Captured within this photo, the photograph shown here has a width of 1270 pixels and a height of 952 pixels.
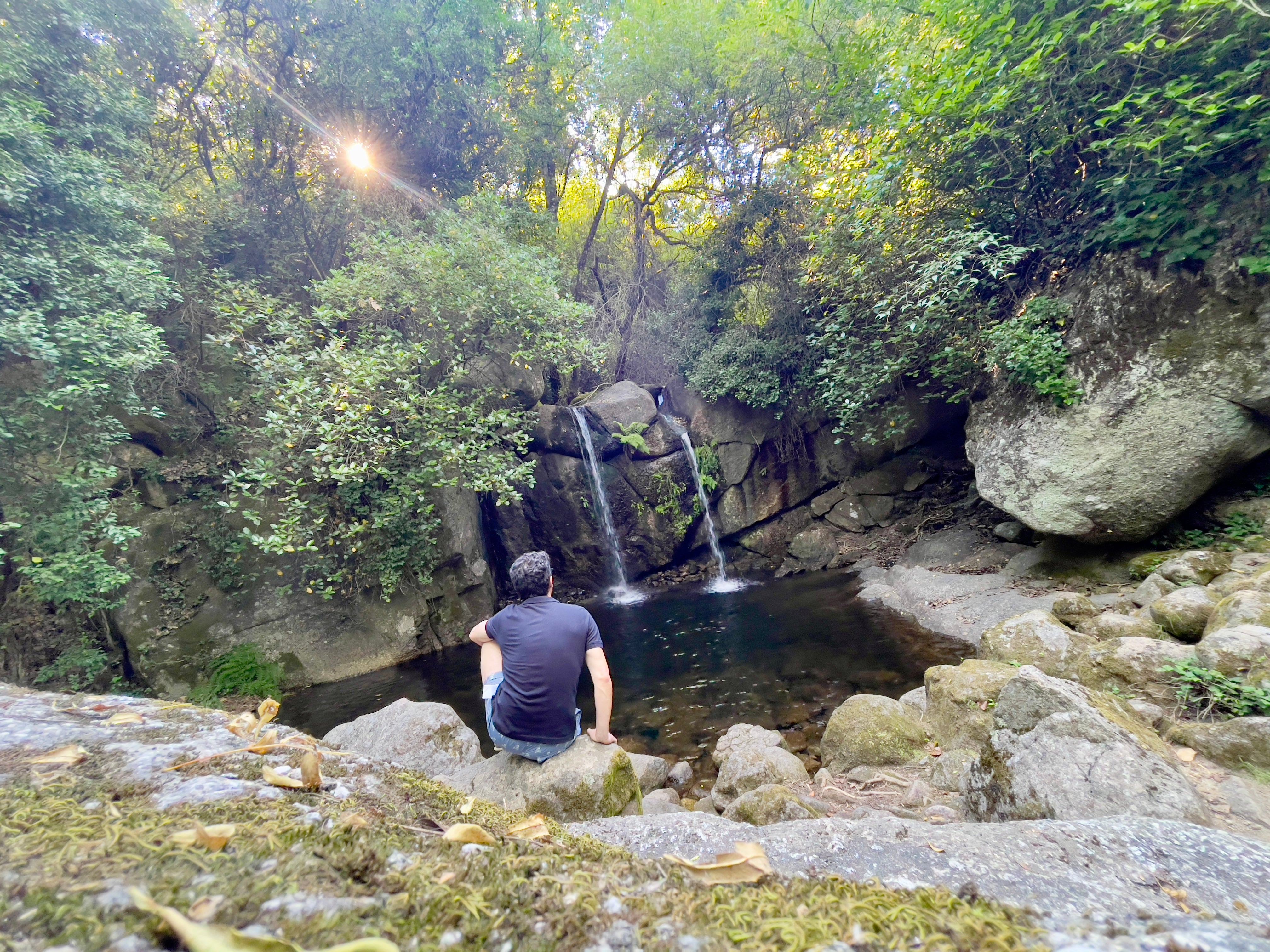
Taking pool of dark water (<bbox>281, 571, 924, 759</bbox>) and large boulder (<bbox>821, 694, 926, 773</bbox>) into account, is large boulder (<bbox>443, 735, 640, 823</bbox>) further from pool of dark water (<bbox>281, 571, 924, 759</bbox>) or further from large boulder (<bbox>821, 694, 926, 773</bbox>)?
pool of dark water (<bbox>281, 571, 924, 759</bbox>)

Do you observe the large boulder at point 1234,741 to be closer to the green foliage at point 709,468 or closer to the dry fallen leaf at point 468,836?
the dry fallen leaf at point 468,836

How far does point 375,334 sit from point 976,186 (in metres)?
10.5

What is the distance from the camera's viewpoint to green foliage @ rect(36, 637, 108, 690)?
6496 millimetres

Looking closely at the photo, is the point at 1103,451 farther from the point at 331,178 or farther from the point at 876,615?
the point at 331,178

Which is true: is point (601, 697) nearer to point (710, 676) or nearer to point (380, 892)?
point (380, 892)

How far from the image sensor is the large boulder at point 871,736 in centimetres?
413

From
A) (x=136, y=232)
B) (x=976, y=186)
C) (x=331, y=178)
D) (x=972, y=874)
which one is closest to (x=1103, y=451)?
(x=976, y=186)

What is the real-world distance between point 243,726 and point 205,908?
4.88 feet

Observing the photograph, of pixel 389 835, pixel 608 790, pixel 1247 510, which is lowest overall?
pixel 1247 510

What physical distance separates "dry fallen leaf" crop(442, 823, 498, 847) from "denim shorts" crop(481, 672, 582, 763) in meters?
1.74

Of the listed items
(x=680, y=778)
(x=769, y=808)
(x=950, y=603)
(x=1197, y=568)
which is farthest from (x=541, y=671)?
(x=950, y=603)

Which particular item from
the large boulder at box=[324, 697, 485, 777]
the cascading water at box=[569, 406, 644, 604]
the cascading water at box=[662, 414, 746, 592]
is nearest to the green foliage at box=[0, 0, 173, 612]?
the large boulder at box=[324, 697, 485, 777]

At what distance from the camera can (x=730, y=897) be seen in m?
0.98

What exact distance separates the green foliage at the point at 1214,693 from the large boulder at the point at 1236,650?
0.18ft
